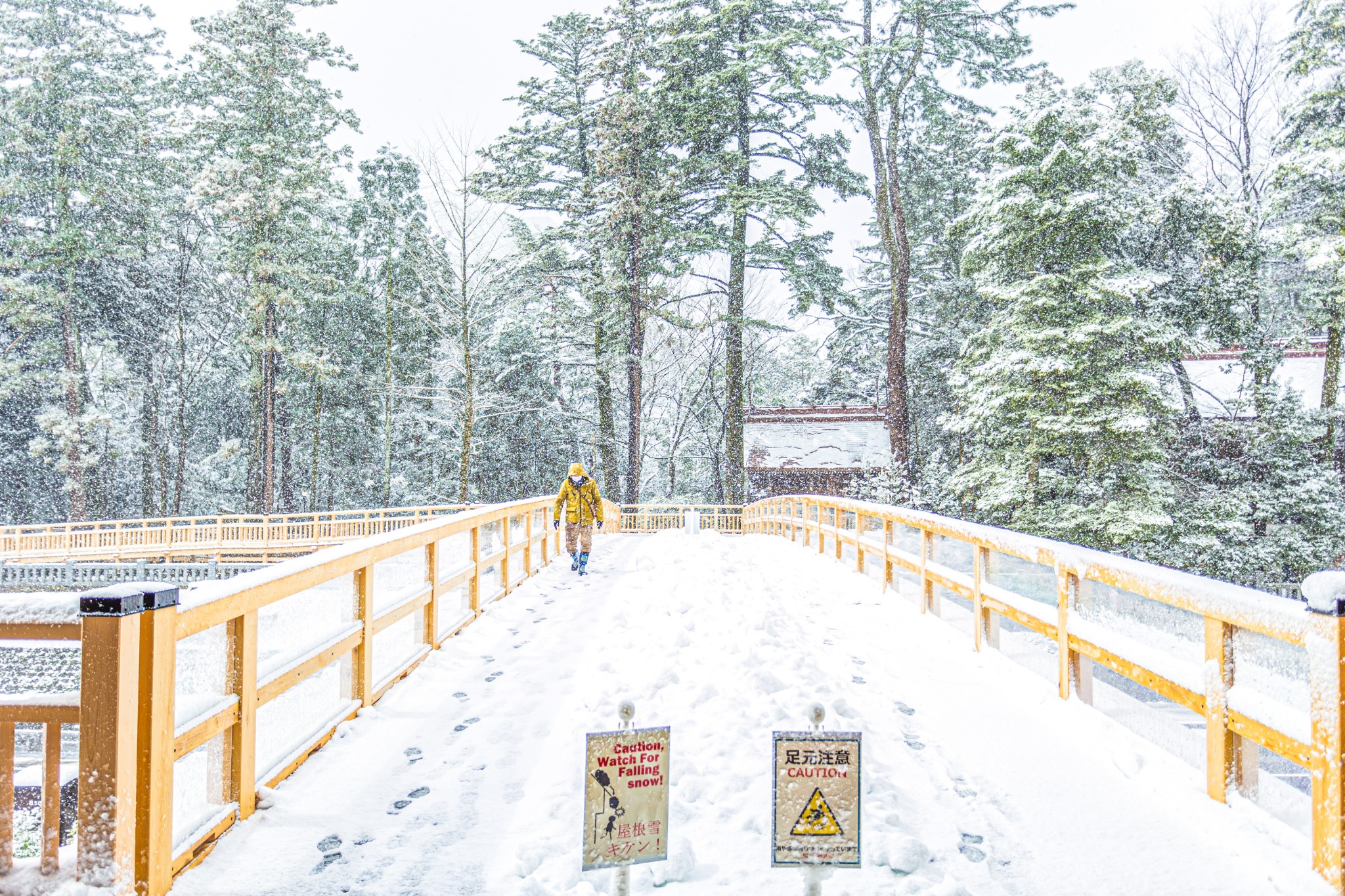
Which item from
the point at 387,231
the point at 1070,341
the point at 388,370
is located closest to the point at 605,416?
the point at 388,370

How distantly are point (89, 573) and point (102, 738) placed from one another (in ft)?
69.4

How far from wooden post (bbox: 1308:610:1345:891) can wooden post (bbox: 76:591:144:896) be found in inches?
157

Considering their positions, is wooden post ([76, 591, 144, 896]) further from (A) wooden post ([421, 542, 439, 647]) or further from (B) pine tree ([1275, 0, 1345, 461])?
(B) pine tree ([1275, 0, 1345, 461])

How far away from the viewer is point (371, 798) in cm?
347

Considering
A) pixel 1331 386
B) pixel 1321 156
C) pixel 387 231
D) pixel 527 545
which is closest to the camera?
pixel 527 545

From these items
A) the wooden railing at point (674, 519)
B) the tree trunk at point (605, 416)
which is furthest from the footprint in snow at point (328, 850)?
the tree trunk at point (605, 416)

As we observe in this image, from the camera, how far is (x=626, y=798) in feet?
7.75

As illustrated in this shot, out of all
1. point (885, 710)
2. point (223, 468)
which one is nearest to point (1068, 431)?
point (885, 710)

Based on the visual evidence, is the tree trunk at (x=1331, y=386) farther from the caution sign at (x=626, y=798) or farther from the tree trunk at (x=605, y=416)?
the caution sign at (x=626, y=798)

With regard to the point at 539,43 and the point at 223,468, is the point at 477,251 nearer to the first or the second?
the point at 539,43

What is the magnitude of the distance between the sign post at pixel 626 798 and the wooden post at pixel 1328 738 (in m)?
2.25

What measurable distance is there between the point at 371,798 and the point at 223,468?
1697 inches

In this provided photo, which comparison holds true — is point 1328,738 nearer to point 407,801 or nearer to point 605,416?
point 407,801

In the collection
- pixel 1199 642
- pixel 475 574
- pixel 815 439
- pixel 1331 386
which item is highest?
pixel 1331 386
